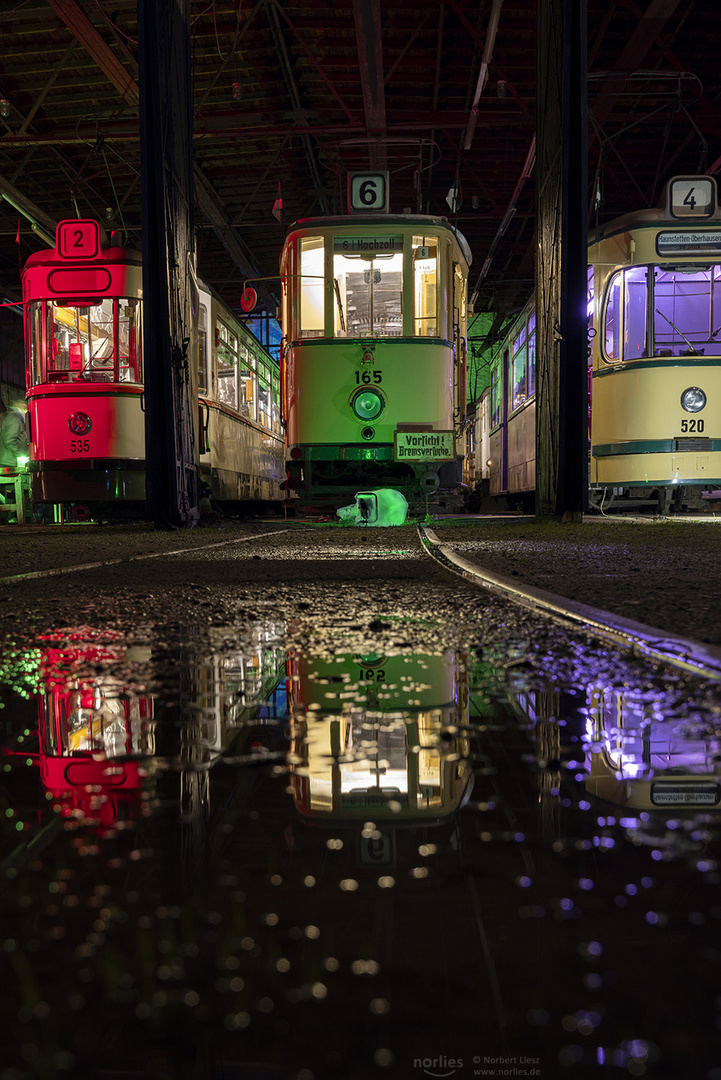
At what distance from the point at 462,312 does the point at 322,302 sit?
5.81ft

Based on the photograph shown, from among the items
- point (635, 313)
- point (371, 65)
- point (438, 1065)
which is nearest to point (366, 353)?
point (635, 313)

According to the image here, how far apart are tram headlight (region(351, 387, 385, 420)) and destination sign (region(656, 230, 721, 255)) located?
3.41 meters

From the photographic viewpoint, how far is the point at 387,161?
47.8 ft

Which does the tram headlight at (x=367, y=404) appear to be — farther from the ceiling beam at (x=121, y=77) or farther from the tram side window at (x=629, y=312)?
the ceiling beam at (x=121, y=77)

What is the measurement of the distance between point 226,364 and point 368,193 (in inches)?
139

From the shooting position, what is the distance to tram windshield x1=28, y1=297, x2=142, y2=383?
9.95 m

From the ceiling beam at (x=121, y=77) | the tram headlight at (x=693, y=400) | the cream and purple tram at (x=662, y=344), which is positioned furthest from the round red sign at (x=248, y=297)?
the tram headlight at (x=693, y=400)

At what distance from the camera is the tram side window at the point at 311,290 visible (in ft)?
28.3

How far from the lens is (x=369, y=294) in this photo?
342 inches

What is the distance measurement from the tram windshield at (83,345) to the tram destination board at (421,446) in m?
3.69

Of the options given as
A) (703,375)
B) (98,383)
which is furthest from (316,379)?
(703,375)

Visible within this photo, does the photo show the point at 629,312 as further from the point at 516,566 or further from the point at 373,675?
the point at 373,675

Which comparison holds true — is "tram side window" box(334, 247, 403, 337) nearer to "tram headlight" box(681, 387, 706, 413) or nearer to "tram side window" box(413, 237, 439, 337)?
"tram side window" box(413, 237, 439, 337)

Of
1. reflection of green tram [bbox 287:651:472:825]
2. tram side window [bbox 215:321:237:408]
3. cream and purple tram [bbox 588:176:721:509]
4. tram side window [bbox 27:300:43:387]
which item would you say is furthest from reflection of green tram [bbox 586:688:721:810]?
tram side window [bbox 215:321:237:408]
